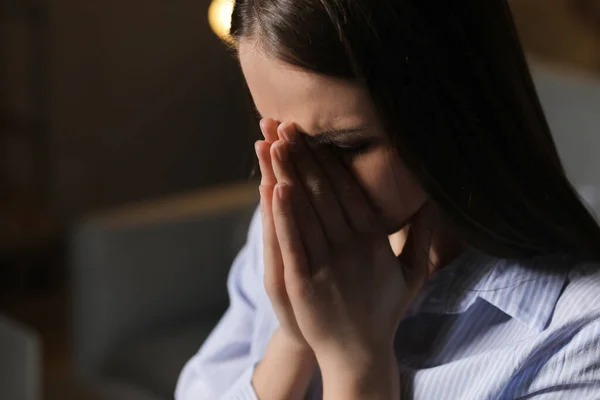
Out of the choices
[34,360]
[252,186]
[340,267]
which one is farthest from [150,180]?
[340,267]

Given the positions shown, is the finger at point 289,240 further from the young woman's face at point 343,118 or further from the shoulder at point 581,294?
the shoulder at point 581,294

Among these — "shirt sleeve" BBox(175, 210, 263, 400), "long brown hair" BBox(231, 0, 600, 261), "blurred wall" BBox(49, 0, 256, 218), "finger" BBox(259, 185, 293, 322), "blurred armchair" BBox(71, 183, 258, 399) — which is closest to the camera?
"long brown hair" BBox(231, 0, 600, 261)

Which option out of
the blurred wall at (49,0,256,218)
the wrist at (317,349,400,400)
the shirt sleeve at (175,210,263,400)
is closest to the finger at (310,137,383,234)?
the wrist at (317,349,400,400)

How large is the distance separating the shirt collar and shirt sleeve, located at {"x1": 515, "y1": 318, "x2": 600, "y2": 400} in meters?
0.04

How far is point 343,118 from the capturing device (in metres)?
0.77

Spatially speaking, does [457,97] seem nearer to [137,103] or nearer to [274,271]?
[274,271]

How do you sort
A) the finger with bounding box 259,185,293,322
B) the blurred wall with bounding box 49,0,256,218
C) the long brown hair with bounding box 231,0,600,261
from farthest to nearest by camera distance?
the blurred wall with bounding box 49,0,256,218 → the finger with bounding box 259,185,293,322 → the long brown hair with bounding box 231,0,600,261

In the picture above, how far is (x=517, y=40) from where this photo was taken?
808 mm

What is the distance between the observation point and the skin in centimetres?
78

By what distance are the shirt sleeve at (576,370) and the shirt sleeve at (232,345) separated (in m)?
0.35

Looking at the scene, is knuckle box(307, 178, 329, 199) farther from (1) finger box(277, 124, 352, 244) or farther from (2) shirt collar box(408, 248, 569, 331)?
(2) shirt collar box(408, 248, 569, 331)

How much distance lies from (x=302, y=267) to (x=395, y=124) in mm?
153

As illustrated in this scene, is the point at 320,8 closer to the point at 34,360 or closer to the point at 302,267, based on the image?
the point at 302,267

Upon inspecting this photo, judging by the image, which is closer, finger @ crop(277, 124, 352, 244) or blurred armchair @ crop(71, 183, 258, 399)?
finger @ crop(277, 124, 352, 244)
